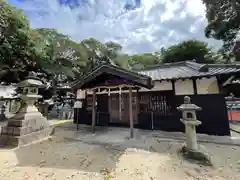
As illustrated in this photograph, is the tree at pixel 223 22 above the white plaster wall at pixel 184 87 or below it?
above

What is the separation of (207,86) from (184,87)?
90 cm

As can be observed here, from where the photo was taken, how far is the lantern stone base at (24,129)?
431 cm

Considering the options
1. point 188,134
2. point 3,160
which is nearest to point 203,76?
point 188,134

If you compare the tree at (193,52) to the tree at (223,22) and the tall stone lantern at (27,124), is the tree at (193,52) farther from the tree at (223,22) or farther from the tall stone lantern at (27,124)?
the tall stone lantern at (27,124)

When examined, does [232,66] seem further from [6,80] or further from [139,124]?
[6,80]

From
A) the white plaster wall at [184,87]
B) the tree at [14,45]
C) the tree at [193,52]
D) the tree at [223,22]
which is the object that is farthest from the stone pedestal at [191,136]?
the tree at [193,52]

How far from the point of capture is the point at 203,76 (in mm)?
5145

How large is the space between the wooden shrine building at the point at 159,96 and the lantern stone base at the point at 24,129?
1996 mm

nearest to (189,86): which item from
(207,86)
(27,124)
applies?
(207,86)

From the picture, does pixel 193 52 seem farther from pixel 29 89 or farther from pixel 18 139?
pixel 18 139

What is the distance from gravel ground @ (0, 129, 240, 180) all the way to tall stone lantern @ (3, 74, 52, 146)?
0.44 metres

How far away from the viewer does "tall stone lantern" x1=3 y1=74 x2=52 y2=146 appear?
4.34 metres

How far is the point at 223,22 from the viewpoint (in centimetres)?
1054

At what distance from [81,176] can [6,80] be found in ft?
42.6
